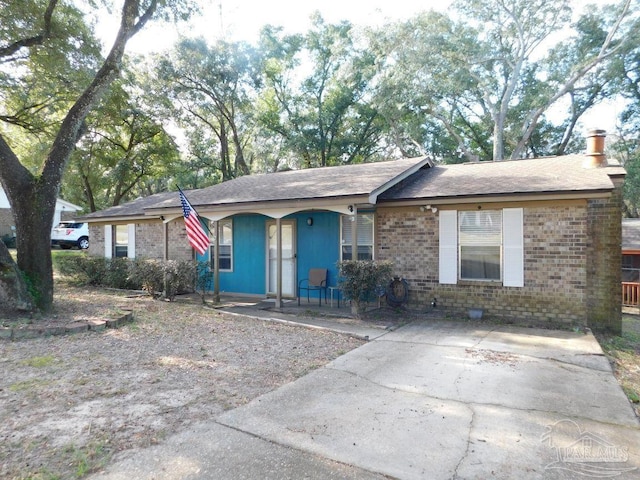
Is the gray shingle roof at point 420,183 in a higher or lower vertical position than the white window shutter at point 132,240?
higher

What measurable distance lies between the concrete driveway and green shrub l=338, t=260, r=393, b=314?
8.59 feet

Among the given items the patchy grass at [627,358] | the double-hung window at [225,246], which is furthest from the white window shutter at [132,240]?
the patchy grass at [627,358]

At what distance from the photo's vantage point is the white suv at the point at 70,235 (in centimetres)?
2492

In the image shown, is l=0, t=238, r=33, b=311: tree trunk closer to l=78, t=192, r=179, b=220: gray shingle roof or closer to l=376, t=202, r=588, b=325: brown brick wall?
l=78, t=192, r=179, b=220: gray shingle roof

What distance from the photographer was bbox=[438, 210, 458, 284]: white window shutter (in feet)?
29.3

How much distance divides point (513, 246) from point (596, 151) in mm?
2830

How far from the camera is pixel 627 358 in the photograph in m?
6.46

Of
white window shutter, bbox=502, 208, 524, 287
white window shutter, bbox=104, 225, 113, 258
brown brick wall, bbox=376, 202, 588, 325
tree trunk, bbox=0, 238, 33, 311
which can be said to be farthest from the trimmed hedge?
white window shutter, bbox=502, 208, 524, 287

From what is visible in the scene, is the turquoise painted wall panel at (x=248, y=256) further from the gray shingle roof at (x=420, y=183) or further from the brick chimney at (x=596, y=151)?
the brick chimney at (x=596, y=151)

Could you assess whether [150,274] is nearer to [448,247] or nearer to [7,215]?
[448,247]

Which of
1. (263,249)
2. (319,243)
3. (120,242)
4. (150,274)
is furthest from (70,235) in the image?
(319,243)

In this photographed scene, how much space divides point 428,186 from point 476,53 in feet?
56.1

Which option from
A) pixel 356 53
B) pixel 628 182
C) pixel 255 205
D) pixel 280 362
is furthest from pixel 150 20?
pixel 628 182

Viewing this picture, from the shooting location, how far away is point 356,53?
2505 centimetres
